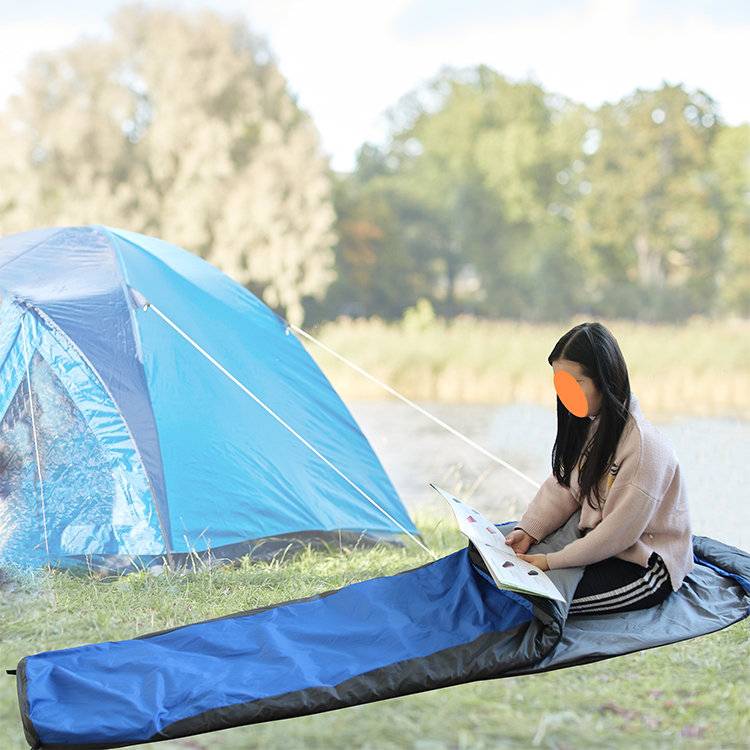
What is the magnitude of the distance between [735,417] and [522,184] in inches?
441

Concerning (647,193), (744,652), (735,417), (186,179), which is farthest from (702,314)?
(744,652)

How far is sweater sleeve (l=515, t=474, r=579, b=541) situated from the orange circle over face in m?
0.26

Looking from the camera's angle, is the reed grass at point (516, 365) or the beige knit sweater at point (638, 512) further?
the reed grass at point (516, 365)

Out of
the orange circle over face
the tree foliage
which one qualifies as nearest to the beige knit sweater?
the orange circle over face

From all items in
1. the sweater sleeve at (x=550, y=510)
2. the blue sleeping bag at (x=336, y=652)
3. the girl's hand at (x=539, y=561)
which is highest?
the sweater sleeve at (x=550, y=510)

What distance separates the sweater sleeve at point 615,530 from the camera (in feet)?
6.53

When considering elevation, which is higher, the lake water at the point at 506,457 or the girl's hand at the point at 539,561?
the girl's hand at the point at 539,561

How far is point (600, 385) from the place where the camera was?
2.05 metres

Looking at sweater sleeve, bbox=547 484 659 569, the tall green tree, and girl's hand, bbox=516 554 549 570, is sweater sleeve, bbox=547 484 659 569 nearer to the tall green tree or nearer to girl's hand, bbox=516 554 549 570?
girl's hand, bbox=516 554 549 570

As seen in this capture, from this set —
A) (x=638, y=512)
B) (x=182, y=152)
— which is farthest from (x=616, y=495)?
(x=182, y=152)

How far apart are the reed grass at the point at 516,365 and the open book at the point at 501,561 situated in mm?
6381

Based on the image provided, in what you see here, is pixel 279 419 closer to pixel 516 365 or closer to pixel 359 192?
pixel 516 365

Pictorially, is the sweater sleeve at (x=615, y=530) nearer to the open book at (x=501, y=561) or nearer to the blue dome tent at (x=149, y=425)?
the open book at (x=501, y=561)

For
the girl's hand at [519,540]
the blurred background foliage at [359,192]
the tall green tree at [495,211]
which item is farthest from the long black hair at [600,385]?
the tall green tree at [495,211]
